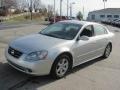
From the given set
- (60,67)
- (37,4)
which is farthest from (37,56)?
(37,4)

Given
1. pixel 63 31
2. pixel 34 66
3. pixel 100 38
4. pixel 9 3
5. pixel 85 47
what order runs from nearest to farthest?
pixel 34 66 → pixel 85 47 → pixel 63 31 → pixel 100 38 → pixel 9 3

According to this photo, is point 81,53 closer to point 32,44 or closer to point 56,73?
point 56,73

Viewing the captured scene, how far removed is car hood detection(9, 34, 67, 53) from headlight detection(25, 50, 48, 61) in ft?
0.34

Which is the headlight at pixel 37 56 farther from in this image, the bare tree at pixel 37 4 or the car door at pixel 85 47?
the bare tree at pixel 37 4

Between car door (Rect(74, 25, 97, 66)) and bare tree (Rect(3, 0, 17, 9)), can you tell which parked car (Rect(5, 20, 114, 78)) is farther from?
bare tree (Rect(3, 0, 17, 9))

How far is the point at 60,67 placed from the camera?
5848 millimetres

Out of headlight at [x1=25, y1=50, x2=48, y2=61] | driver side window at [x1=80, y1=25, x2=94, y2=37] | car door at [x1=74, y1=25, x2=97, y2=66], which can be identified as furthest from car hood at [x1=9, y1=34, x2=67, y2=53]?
driver side window at [x1=80, y1=25, x2=94, y2=37]

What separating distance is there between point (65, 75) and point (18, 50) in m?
1.56

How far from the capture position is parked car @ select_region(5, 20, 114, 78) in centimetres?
534

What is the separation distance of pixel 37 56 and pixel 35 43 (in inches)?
21.5

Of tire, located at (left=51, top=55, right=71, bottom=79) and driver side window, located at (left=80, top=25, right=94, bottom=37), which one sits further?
driver side window, located at (left=80, top=25, right=94, bottom=37)

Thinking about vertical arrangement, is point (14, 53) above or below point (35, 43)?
below

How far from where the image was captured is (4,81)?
17.7ft

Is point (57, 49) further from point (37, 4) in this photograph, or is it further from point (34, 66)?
point (37, 4)
